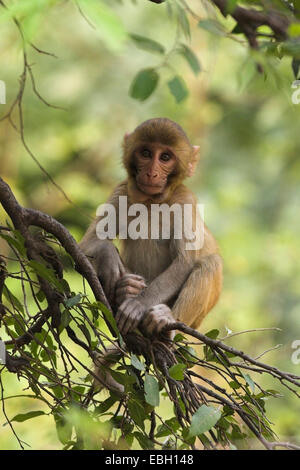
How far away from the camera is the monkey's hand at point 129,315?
352 cm

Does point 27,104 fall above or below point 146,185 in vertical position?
above

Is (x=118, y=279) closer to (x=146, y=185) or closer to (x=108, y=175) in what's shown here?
(x=146, y=185)

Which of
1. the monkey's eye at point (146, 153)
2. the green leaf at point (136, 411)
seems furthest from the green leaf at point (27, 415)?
the monkey's eye at point (146, 153)

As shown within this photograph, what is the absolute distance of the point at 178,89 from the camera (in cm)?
297

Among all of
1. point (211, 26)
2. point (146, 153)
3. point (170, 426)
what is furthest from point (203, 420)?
point (146, 153)

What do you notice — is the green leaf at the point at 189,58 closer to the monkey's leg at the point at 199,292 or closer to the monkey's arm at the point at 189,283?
the monkey's arm at the point at 189,283

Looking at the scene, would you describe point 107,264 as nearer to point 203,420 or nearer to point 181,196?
point 181,196

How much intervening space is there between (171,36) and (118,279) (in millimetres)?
8235

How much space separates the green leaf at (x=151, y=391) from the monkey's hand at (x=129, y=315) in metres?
0.76

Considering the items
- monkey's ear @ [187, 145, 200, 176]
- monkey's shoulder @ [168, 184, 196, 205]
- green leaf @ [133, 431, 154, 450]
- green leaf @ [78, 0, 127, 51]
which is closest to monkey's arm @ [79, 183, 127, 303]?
monkey's shoulder @ [168, 184, 196, 205]

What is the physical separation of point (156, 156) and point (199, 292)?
880 mm

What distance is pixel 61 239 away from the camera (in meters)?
3.06

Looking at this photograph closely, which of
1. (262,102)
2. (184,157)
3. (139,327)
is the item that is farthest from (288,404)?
(139,327)

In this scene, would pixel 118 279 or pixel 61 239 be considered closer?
pixel 61 239
